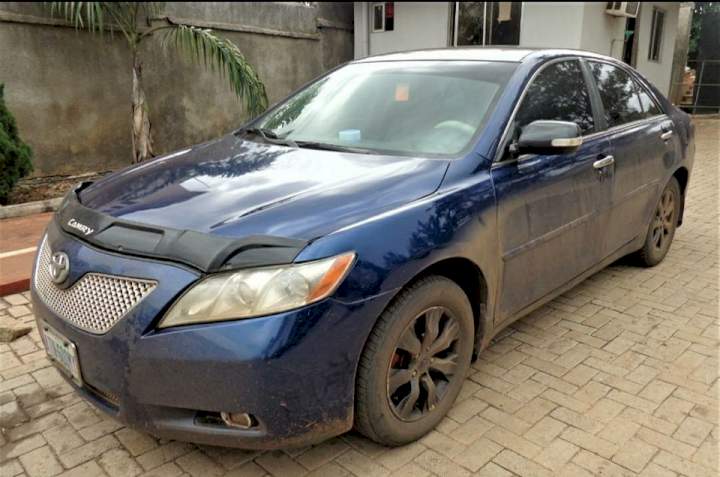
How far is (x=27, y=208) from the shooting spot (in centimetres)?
608

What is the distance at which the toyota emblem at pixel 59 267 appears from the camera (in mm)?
2232

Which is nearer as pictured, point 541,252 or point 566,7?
point 541,252

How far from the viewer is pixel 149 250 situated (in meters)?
2.07

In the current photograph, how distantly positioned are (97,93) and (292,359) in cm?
747

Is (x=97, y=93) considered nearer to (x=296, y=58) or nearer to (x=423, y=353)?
(x=296, y=58)

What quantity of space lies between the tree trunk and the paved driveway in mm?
3967

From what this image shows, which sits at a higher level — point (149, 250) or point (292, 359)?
point (149, 250)

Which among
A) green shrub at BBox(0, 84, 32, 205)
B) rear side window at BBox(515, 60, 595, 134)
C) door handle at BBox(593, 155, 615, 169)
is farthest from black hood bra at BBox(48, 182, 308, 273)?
green shrub at BBox(0, 84, 32, 205)

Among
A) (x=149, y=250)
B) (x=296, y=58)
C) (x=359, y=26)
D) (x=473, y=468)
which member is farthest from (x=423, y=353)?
(x=359, y=26)

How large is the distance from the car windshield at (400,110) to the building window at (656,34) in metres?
14.4

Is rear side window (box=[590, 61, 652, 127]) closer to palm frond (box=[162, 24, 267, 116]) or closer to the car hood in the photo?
the car hood

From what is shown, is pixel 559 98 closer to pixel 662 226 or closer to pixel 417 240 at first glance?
pixel 417 240

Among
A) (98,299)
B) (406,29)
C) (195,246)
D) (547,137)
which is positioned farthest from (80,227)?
(406,29)

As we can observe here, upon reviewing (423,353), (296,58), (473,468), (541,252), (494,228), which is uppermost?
(296,58)
